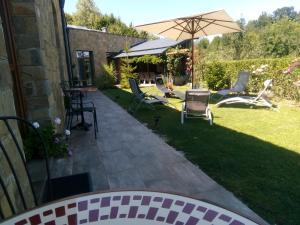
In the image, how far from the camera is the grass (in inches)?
104

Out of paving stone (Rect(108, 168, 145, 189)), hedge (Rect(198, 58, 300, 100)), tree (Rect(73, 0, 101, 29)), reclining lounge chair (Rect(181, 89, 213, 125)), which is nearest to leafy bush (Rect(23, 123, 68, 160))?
paving stone (Rect(108, 168, 145, 189))

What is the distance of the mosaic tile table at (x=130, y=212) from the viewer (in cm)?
106

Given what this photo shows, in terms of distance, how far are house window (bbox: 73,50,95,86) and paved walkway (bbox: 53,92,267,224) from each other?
11.9 meters

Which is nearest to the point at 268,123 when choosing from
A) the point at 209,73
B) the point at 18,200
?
the point at 18,200

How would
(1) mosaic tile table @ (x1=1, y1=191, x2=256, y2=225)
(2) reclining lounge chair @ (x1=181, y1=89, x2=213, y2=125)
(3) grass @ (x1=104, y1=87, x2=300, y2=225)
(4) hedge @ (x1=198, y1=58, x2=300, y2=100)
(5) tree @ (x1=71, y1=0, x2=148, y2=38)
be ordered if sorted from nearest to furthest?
(1) mosaic tile table @ (x1=1, y1=191, x2=256, y2=225) < (3) grass @ (x1=104, y1=87, x2=300, y2=225) < (2) reclining lounge chair @ (x1=181, y1=89, x2=213, y2=125) < (4) hedge @ (x1=198, y1=58, x2=300, y2=100) < (5) tree @ (x1=71, y1=0, x2=148, y2=38)

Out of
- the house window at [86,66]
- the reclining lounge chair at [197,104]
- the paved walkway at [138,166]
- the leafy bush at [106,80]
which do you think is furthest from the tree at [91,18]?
the paved walkway at [138,166]

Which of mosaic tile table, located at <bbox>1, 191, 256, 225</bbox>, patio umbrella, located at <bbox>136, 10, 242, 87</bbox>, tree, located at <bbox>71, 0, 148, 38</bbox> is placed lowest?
mosaic tile table, located at <bbox>1, 191, 256, 225</bbox>

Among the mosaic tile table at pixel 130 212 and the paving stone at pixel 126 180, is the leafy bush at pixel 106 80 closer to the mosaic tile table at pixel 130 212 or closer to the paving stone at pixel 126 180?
the paving stone at pixel 126 180

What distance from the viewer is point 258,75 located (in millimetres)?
9758

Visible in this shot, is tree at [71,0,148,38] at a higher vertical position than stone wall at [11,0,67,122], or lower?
higher

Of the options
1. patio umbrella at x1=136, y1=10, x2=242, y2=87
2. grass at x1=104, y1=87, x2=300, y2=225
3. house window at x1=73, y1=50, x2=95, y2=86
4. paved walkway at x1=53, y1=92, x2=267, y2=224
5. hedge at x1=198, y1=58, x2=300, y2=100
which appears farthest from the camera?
house window at x1=73, y1=50, x2=95, y2=86

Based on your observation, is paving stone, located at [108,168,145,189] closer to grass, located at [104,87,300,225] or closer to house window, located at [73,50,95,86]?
grass, located at [104,87,300,225]

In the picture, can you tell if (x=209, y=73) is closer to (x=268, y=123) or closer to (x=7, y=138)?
(x=268, y=123)

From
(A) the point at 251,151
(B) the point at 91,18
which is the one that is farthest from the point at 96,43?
(B) the point at 91,18
